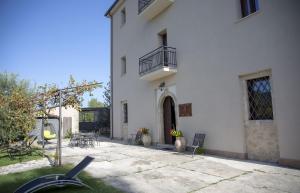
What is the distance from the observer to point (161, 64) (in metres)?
11.9

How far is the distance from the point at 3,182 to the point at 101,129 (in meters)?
18.9

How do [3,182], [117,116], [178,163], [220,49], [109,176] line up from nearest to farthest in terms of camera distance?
[3,182] → [109,176] → [178,163] → [220,49] → [117,116]

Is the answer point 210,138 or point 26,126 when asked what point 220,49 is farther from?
point 26,126

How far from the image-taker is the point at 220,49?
9.52m

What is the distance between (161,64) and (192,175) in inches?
261

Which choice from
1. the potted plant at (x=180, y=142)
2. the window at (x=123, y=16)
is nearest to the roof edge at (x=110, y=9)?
the window at (x=123, y=16)

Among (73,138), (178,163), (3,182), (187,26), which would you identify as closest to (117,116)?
(73,138)

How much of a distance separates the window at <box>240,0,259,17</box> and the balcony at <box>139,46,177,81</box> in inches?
157

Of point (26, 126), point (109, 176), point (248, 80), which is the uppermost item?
point (248, 80)

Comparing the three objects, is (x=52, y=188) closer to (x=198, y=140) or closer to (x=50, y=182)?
(x=50, y=182)

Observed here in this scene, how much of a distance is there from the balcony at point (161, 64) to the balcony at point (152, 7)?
2.28m

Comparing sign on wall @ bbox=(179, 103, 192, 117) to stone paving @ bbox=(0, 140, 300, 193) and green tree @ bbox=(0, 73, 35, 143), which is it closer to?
stone paving @ bbox=(0, 140, 300, 193)

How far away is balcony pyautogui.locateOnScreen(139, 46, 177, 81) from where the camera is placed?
38.8 ft

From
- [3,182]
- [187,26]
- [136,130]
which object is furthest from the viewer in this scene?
[136,130]
